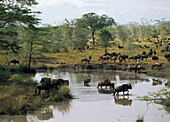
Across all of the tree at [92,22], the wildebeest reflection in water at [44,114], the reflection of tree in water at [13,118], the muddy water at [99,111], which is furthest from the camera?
the tree at [92,22]

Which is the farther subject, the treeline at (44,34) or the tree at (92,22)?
the tree at (92,22)

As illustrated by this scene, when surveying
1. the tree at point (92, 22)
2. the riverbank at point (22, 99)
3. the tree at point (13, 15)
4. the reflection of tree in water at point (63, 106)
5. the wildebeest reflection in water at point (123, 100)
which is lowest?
the reflection of tree in water at point (63, 106)

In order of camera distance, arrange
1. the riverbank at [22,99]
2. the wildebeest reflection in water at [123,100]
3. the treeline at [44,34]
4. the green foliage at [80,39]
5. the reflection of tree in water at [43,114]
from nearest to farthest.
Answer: the reflection of tree in water at [43,114] < the riverbank at [22,99] < the wildebeest reflection in water at [123,100] < the treeline at [44,34] < the green foliage at [80,39]

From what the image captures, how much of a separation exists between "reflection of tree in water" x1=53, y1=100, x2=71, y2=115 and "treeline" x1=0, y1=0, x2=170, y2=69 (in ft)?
26.2

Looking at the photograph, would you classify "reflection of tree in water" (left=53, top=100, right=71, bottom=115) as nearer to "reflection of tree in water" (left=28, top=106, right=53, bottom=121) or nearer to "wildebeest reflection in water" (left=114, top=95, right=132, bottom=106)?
"reflection of tree in water" (left=28, top=106, right=53, bottom=121)

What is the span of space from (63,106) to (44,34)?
1953 centimetres

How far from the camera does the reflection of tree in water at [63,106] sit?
559 inches

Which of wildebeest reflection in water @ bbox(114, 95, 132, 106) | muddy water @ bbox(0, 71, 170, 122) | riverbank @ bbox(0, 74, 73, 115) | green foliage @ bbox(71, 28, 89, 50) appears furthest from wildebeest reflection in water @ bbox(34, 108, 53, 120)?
green foliage @ bbox(71, 28, 89, 50)

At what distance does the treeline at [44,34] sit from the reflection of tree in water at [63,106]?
797 cm

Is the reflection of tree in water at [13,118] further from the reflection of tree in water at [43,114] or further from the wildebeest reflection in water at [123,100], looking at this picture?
the wildebeest reflection in water at [123,100]

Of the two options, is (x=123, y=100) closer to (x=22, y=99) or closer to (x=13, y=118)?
(x=22, y=99)

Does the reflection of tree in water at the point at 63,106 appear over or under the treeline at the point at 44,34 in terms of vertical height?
under

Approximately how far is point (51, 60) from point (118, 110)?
35.9 metres

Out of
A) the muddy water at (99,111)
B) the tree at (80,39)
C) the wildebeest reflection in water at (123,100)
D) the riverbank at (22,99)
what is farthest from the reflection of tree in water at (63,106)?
the tree at (80,39)
